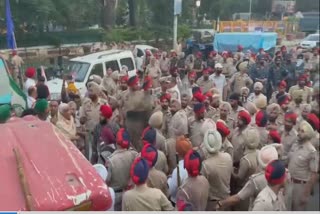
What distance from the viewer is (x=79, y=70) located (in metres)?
8.31

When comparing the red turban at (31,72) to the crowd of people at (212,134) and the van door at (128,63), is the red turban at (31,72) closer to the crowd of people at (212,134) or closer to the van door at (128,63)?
the crowd of people at (212,134)

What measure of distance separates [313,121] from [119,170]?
148 centimetres

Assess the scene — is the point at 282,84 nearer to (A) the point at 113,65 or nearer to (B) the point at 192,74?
(B) the point at 192,74

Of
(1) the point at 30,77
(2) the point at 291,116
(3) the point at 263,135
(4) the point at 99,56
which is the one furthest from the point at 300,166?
(4) the point at 99,56

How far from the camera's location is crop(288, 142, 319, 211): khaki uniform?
3.87 m

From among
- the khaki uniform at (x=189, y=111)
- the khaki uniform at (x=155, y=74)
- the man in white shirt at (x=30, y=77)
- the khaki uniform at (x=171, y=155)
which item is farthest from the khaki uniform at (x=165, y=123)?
the man in white shirt at (x=30, y=77)

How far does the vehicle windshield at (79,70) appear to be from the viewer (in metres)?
7.84

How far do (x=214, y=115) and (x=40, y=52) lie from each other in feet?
7.86

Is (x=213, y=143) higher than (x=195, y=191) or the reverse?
higher

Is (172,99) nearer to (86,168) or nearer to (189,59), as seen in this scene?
(189,59)

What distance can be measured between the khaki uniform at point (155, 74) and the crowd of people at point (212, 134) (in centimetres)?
55

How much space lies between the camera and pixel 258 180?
3.18 m

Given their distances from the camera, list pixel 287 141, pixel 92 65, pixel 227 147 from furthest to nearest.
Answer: pixel 92 65 → pixel 287 141 → pixel 227 147

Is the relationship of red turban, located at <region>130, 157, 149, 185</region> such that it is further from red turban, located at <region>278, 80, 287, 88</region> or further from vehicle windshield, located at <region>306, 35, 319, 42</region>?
red turban, located at <region>278, 80, 287, 88</region>
